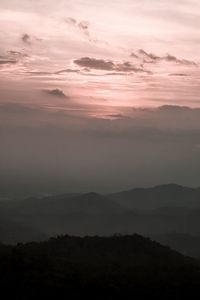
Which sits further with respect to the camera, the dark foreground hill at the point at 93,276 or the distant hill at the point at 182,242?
the distant hill at the point at 182,242

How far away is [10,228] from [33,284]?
7493 centimetres

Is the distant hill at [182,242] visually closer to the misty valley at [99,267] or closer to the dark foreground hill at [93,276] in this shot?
the misty valley at [99,267]

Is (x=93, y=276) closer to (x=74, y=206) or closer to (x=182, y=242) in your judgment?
(x=182, y=242)

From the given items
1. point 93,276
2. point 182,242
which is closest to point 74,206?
point 182,242

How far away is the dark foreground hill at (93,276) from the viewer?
131ft

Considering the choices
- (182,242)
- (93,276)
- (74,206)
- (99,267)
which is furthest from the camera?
(74,206)

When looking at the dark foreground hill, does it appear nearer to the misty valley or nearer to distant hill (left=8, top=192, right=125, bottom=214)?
the misty valley

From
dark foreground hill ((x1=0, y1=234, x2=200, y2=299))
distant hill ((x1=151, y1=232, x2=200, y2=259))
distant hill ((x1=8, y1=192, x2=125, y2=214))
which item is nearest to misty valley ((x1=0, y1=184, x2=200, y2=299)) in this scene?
dark foreground hill ((x1=0, y1=234, x2=200, y2=299))

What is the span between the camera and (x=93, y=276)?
138 feet

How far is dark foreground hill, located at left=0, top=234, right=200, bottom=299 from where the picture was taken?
39844 millimetres

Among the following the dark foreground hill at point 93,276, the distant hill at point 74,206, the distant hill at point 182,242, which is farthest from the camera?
the distant hill at point 74,206

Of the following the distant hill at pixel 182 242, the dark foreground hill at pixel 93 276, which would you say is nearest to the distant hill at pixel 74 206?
the distant hill at pixel 182 242

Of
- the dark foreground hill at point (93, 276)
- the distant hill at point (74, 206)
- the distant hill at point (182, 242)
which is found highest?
the distant hill at point (74, 206)

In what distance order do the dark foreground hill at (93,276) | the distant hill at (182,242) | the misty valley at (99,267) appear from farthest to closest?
the distant hill at (182,242) < the misty valley at (99,267) < the dark foreground hill at (93,276)
